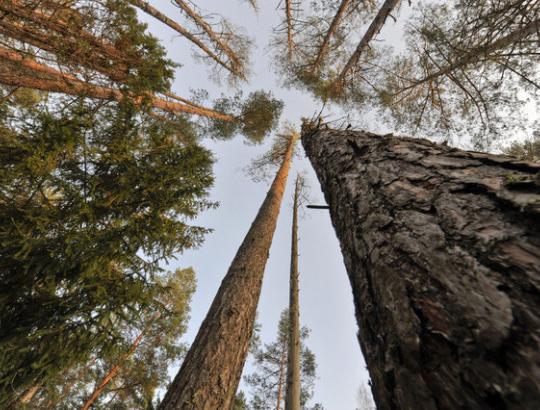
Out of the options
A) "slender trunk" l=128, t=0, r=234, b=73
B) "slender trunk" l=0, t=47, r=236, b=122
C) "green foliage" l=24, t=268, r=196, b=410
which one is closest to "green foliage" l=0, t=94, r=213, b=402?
"slender trunk" l=0, t=47, r=236, b=122

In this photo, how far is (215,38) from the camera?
30.1 feet

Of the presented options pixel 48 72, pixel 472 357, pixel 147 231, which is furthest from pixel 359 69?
pixel 472 357

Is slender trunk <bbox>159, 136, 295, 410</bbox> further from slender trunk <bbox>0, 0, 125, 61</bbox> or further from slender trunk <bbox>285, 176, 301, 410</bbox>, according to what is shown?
slender trunk <bbox>0, 0, 125, 61</bbox>

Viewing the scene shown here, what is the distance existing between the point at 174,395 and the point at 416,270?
297 centimetres

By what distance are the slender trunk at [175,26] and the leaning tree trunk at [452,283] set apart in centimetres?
711

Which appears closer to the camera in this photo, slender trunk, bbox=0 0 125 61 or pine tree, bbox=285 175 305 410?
slender trunk, bbox=0 0 125 61

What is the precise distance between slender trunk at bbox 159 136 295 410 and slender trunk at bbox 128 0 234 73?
19.7 ft

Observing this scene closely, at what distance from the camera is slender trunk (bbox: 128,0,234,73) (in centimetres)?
677

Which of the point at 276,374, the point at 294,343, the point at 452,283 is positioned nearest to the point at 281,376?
the point at 276,374

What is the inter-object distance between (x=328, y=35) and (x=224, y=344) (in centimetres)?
818

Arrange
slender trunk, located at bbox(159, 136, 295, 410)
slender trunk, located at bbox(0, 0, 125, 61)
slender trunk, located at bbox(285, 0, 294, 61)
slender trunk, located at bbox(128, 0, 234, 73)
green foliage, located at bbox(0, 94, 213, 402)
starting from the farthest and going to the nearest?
1. slender trunk, located at bbox(285, 0, 294, 61)
2. slender trunk, located at bbox(128, 0, 234, 73)
3. slender trunk, located at bbox(0, 0, 125, 61)
4. green foliage, located at bbox(0, 94, 213, 402)
5. slender trunk, located at bbox(159, 136, 295, 410)

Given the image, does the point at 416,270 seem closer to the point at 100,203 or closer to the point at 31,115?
the point at 100,203

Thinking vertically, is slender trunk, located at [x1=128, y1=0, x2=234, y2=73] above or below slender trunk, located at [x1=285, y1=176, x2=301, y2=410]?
above

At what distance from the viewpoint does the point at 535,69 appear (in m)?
5.31
